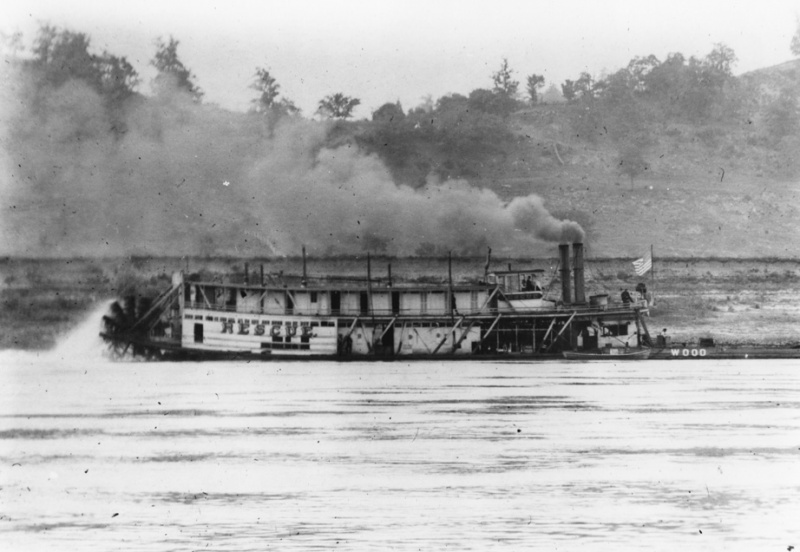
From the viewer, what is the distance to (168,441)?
36.2 m

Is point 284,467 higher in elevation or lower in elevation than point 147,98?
lower

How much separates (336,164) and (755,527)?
77949 mm

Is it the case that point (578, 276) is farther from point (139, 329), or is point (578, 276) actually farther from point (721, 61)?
point (721, 61)

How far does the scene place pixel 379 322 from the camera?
8056 centimetres

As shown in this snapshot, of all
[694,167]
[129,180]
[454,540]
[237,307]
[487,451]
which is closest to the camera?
[454,540]

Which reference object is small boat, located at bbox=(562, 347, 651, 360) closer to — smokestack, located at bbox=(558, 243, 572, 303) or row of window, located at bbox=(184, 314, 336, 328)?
smokestack, located at bbox=(558, 243, 572, 303)

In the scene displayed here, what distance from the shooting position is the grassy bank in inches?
3898

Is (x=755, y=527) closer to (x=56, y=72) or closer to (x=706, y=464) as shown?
(x=706, y=464)

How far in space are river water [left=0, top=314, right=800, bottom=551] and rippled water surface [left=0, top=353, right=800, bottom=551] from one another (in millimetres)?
77

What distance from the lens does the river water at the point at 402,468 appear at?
24.0m

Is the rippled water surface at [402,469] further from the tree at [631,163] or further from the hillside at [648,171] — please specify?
the tree at [631,163]

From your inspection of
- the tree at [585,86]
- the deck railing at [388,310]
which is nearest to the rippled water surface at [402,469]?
the deck railing at [388,310]

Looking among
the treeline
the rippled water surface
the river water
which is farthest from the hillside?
the river water

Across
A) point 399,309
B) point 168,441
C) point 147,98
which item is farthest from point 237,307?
point 168,441
